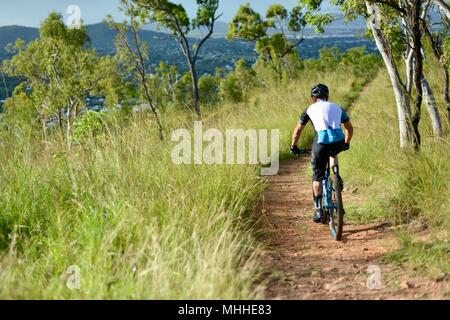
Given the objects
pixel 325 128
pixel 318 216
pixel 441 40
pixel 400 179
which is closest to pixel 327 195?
pixel 318 216

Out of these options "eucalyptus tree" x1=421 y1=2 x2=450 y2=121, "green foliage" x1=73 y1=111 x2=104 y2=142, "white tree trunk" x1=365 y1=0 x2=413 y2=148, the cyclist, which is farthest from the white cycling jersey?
"green foliage" x1=73 y1=111 x2=104 y2=142

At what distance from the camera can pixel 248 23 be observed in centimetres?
3359

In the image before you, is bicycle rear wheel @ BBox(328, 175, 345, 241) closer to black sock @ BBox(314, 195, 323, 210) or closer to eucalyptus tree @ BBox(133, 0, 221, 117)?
black sock @ BBox(314, 195, 323, 210)

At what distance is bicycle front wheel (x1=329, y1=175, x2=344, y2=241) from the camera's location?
523 centimetres

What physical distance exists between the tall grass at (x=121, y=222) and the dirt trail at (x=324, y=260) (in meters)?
0.32

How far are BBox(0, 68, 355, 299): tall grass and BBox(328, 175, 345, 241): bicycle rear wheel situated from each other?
93 cm

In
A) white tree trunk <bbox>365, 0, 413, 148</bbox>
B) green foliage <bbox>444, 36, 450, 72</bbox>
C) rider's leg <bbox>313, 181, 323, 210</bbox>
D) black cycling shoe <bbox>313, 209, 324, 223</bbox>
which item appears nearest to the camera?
rider's leg <bbox>313, 181, 323, 210</bbox>

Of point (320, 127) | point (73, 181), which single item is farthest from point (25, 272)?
point (320, 127)

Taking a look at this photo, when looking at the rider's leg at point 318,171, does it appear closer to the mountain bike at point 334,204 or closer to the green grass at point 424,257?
the mountain bike at point 334,204

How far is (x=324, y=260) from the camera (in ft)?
15.6

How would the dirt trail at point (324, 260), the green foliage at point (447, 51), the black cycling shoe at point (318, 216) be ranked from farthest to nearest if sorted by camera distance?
the green foliage at point (447, 51) < the black cycling shoe at point (318, 216) < the dirt trail at point (324, 260)

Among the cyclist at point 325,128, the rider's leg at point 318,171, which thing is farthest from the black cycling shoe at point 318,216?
the cyclist at point 325,128

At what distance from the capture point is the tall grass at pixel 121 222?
3314 mm

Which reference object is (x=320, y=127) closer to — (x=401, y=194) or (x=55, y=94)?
(x=401, y=194)
